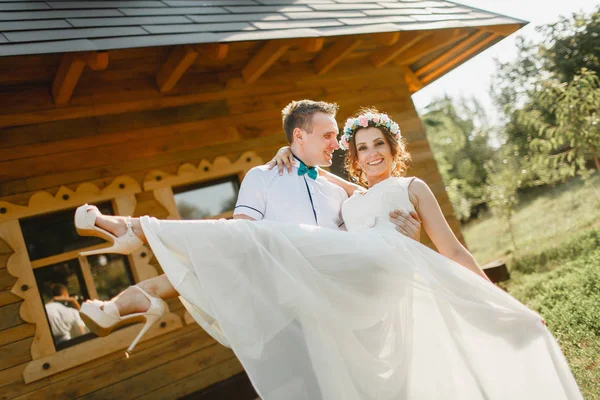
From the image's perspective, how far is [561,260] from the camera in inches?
322

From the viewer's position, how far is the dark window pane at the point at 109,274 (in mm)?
4961

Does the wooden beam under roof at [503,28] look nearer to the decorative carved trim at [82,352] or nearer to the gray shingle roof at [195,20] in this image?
the gray shingle roof at [195,20]

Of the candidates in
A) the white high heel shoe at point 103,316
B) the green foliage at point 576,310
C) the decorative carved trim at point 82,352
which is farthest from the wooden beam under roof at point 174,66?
the green foliage at point 576,310

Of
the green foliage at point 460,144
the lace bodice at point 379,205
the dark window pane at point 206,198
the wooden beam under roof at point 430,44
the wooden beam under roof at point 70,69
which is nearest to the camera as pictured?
the lace bodice at point 379,205

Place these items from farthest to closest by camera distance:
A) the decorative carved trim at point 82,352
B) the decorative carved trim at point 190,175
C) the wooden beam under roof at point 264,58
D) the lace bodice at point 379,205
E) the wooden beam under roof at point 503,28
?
the wooden beam under roof at point 503,28
the decorative carved trim at point 190,175
the wooden beam under roof at point 264,58
the decorative carved trim at point 82,352
the lace bodice at point 379,205

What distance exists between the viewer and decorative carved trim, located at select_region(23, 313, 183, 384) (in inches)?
170

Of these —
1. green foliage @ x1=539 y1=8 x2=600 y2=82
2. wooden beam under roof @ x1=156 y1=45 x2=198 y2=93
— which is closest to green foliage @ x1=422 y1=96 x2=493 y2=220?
green foliage @ x1=539 y1=8 x2=600 y2=82

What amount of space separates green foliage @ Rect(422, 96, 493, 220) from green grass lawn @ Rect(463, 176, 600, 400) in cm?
Result: 507

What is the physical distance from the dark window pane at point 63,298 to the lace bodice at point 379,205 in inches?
107

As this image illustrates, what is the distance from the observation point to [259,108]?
599cm

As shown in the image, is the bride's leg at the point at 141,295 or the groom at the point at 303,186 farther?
the groom at the point at 303,186

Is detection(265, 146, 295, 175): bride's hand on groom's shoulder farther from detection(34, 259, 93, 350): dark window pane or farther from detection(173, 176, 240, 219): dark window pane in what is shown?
detection(34, 259, 93, 350): dark window pane

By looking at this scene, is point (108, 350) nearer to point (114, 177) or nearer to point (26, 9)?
point (114, 177)

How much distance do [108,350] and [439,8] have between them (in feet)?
17.4
